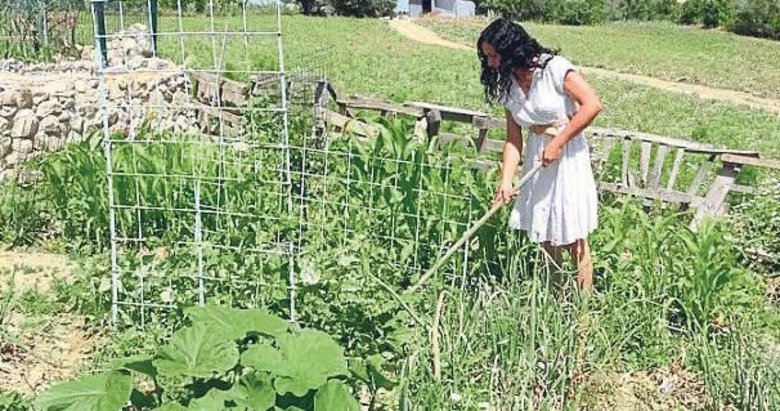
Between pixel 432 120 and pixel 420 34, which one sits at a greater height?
pixel 432 120

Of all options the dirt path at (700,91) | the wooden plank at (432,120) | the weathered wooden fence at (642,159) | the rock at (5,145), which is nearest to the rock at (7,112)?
the rock at (5,145)

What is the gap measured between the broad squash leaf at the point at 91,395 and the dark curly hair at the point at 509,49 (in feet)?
7.12

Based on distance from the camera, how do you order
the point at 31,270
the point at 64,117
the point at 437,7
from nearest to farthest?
the point at 31,270
the point at 64,117
the point at 437,7

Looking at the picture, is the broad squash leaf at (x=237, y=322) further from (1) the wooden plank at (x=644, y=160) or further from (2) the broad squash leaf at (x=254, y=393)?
(1) the wooden plank at (x=644, y=160)

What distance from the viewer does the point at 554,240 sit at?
436cm

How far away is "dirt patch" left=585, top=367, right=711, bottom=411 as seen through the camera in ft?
12.0

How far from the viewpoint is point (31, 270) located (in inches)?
209

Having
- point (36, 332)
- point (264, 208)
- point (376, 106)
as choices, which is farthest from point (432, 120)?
point (36, 332)

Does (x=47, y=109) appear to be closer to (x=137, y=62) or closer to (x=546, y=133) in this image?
(x=137, y=62)

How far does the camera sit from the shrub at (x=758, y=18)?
1379 inches

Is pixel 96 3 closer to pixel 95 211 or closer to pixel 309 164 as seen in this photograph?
pixel 95 211

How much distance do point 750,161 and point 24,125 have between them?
193 inches

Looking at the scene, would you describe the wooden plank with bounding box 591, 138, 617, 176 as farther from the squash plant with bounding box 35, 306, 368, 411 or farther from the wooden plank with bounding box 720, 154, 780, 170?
the squash plant with bounding box 35, 306, 368, 411

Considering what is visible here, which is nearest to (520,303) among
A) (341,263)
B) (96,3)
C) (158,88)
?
(341,263)
